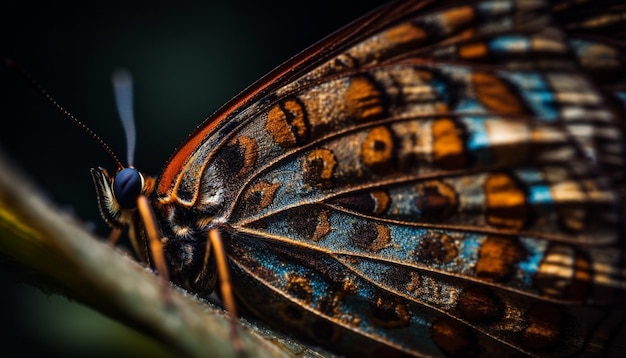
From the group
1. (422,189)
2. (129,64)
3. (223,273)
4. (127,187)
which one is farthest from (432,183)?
(129,64)

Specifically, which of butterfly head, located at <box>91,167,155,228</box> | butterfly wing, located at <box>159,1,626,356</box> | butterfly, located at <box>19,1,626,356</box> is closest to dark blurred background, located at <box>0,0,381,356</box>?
butterfly head, located at <box>91,167,155,228</box>

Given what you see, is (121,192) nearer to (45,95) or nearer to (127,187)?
(127,187)

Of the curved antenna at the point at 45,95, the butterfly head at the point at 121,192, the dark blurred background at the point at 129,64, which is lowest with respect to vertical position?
the butterfly head at the point at 121,192

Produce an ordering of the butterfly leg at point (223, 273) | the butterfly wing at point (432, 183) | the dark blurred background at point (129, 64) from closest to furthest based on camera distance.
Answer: the butterfly leg at point (223, 273), the butterfly wing at point (432, 183), the dark blurred background at point (129, 64)

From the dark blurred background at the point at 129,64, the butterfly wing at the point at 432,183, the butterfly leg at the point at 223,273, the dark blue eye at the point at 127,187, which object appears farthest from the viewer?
the dark blurred background at the point at 129,64

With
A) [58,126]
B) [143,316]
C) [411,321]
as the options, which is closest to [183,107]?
[58,126]

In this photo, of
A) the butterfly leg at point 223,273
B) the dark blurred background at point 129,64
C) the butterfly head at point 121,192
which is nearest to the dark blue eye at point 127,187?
the butterfly head at point 121,192

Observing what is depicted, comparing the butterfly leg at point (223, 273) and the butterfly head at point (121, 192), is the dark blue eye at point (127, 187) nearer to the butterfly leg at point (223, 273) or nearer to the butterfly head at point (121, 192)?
the butterfly head at point (121, 192)
